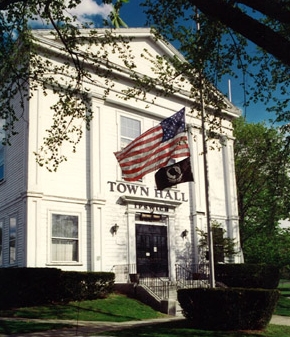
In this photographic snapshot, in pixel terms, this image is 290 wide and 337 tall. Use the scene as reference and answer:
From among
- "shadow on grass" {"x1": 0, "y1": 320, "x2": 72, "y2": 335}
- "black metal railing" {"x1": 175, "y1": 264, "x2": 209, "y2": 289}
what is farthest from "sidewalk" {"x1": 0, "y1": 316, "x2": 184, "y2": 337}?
"black metal railing" {"x1": 175, "y1": 264, "x2": 209, "y2": 289}

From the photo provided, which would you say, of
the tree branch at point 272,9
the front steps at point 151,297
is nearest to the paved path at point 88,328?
the front steps at point 151,297

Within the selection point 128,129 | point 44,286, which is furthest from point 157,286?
point 128,129

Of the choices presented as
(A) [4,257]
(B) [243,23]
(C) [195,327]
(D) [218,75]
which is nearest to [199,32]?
(D) [218,75]

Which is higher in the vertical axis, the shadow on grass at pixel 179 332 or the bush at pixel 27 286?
the bush at pixel 27 286

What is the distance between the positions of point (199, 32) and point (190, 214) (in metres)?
13.6

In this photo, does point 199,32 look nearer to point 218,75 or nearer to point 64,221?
point 218,75

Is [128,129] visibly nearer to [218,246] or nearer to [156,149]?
[156,149]

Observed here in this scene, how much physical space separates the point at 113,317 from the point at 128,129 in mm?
10152

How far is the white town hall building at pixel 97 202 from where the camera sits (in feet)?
62.2

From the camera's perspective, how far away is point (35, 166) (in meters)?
19.1

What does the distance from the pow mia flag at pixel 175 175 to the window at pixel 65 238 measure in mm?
4572

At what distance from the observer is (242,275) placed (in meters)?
23.4

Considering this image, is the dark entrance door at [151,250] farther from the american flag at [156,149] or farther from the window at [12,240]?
the window at [12,240]

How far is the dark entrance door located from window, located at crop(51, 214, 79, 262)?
3293mm
